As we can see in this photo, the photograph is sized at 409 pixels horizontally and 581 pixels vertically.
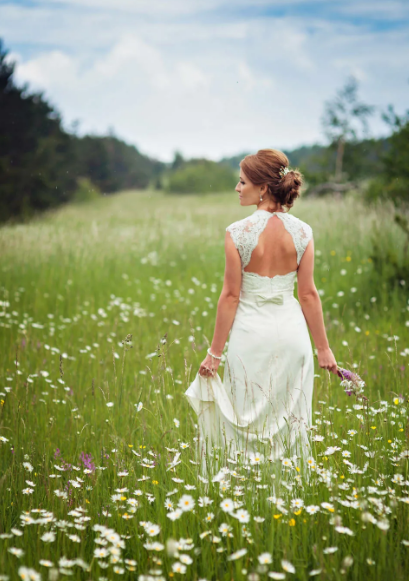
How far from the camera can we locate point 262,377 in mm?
3404

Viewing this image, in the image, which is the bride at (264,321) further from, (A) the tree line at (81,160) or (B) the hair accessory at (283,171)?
(A) the tree line at (81,160)

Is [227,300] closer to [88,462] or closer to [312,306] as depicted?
[312,306]

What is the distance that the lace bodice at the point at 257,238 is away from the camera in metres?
3.28

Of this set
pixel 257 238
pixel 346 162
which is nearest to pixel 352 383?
pixel 257 238

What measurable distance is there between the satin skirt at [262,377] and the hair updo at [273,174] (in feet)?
2.26

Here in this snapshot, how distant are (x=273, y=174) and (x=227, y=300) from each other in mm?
922

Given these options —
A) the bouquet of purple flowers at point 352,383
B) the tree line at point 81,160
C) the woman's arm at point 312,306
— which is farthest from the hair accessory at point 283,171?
the tree line at point 81,160

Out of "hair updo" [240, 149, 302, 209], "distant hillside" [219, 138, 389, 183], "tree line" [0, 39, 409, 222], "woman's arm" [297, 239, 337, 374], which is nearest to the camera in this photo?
"hair updo" [240, 149, 302, 209]

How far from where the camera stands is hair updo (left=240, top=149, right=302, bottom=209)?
10.7ft

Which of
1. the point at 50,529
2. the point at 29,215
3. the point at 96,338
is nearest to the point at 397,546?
the point at 50,529

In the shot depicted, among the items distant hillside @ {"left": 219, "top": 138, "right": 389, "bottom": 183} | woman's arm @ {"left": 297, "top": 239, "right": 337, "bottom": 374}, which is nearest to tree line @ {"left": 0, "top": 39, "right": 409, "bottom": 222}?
distant hillside @ {"left": 219, "top": 138, "right": 389, "bottom": 183}

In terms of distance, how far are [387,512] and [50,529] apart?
1.83 metres

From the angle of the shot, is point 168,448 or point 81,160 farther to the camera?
point 81,160

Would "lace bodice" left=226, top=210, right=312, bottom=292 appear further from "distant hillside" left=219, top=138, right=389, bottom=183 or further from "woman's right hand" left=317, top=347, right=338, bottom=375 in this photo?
"distant hillside" left=219, top=138, right=389, bottom=183
